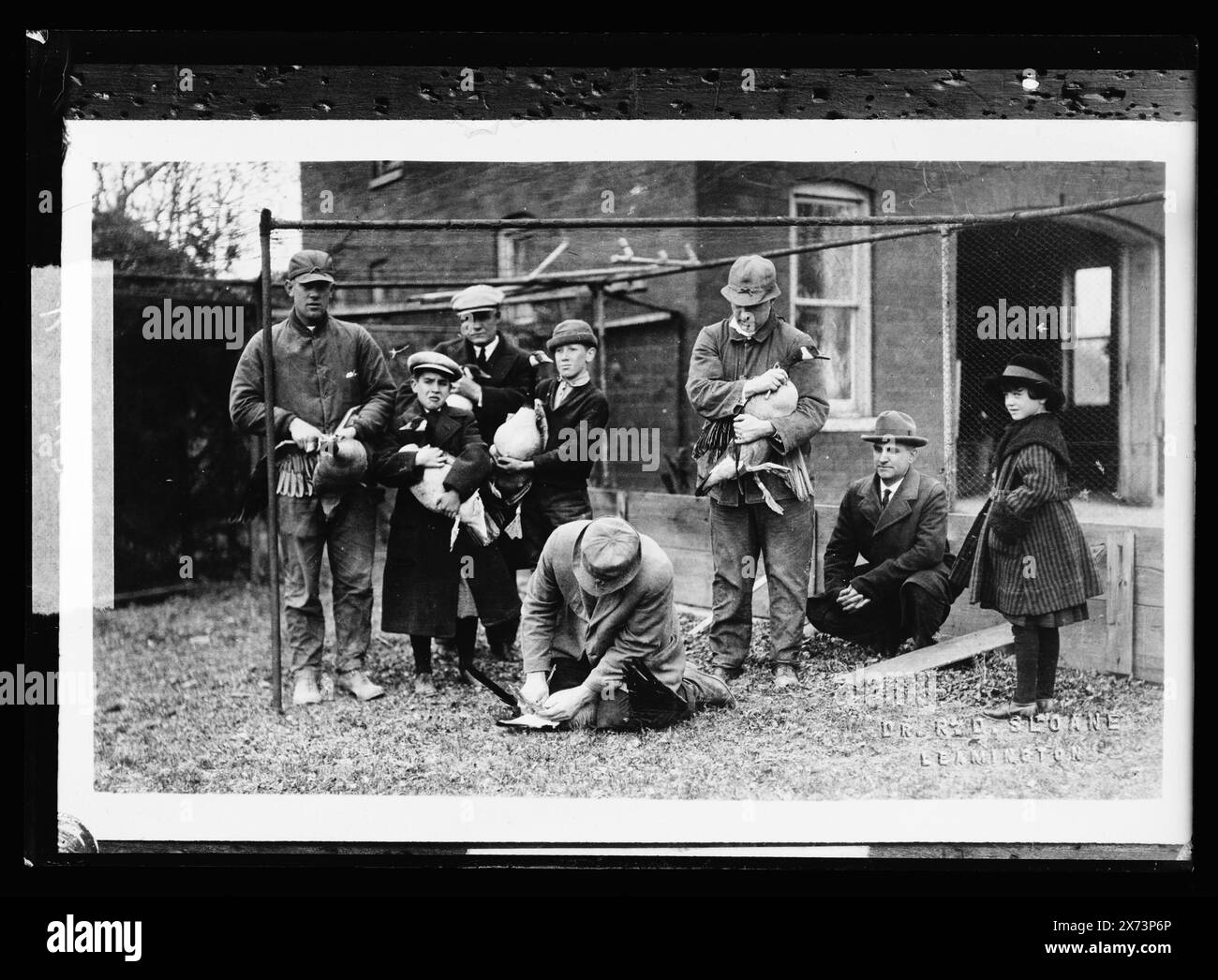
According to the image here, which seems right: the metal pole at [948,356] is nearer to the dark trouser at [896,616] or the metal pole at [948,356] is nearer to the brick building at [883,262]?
the brick building at [883,262]

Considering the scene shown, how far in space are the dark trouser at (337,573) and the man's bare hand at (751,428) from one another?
1364 millimetres

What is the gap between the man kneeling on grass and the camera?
3.69 meters

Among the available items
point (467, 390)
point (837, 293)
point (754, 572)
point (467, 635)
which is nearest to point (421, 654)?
point (467, 635)

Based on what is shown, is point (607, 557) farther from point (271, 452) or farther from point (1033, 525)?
point (1033, 525)

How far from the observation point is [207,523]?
3959 mm

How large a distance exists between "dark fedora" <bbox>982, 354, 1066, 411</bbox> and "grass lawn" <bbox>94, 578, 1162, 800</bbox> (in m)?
0.96

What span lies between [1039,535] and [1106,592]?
317 mm

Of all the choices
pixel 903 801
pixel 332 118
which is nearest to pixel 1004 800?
pixel 903 801

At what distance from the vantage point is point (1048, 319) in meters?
3.71

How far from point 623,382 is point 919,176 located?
126cm

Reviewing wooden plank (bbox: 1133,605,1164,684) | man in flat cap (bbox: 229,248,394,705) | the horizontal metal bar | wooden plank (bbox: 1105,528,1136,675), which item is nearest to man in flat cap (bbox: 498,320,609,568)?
the horizontal metal bar

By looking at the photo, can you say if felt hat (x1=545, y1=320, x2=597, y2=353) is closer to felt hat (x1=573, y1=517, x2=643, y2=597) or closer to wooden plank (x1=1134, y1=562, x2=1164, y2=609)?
felt hat (x1=573, y1=517, x2=643, y2=597)

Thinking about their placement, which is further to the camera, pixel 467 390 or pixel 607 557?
pixel 467 390

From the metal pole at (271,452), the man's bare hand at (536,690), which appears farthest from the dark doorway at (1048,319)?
the metal pole at (271,452)
